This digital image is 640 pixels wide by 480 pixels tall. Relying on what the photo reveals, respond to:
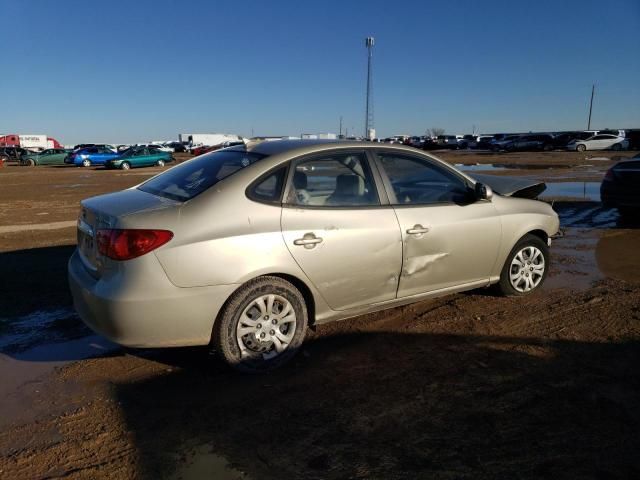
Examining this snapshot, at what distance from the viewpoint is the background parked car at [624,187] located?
8984mm

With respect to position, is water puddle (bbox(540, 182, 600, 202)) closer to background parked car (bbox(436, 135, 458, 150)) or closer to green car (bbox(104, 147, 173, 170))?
green car (bbox(104, 147, 173, 170))

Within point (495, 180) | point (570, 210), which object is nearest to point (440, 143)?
point (570, 210)

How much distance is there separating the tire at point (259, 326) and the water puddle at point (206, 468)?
33.8 inches

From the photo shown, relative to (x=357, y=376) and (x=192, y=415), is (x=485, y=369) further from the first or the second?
(x=192, y=415)

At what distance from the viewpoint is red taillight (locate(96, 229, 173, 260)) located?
3.23m

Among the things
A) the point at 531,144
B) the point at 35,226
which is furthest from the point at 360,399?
the point at 531,144

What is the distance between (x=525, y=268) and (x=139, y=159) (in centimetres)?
3244

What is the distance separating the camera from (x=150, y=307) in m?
3.25

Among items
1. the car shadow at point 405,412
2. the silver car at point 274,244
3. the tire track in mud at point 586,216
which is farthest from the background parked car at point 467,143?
the car shadow at point 405,412

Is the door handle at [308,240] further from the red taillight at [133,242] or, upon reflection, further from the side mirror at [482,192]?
the side mirror at [482,192]

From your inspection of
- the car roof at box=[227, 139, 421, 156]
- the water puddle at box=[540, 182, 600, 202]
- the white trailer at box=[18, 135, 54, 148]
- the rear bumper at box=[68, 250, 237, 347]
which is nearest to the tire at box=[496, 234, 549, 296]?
the car roof at box=[227, 139, 421, 156]

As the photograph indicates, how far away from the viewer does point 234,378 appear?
3641mm

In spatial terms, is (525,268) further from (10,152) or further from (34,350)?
(10,152)

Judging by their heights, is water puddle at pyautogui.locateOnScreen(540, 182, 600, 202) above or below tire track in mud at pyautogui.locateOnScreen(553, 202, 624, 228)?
above
